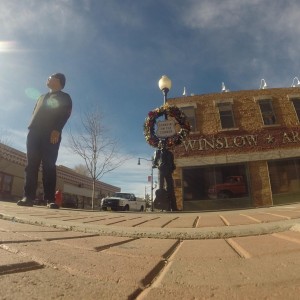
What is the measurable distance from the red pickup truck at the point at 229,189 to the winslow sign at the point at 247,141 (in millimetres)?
1732

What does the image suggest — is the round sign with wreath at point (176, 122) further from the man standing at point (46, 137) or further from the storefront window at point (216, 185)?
the storefront window at point (216, 185)

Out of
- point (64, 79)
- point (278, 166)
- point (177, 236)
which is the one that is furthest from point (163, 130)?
point (278, 166)

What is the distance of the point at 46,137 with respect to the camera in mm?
5215

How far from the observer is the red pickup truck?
1359cm

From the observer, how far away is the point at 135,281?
34.2 inches

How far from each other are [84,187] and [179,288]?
3800 centimetres

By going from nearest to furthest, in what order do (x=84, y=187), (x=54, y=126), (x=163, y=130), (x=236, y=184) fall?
(x=54, y=126) → (x=163, y=130) → (x=236, y=184) → (x=84, y=187)

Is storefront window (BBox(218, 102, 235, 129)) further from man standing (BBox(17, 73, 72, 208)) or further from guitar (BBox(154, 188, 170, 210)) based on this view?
→ man standing (BBox(17, 73, 72, 208))

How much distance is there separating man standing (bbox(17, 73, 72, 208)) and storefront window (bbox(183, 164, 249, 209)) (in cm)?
951

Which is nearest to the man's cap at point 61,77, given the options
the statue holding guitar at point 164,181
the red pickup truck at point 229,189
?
the statue holding guitar at point 164,181

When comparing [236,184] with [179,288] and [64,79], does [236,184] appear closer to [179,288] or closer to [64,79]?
[64,79]

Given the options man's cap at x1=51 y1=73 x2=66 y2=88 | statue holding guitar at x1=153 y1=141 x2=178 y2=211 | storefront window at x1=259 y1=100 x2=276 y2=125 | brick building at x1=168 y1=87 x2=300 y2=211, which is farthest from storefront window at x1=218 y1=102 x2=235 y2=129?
man's cap at x1=51 y1=73 x2=66 y2=88

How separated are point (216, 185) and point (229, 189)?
67 centimetres

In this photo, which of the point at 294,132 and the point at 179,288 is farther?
the point at 294,132
